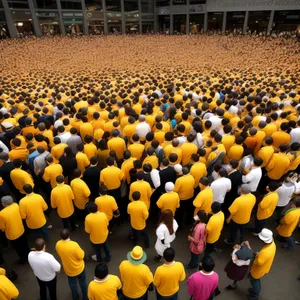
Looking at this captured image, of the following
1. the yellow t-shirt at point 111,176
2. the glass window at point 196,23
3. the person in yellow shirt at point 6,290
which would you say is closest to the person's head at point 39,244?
the person in yellow shirt at point 6,290

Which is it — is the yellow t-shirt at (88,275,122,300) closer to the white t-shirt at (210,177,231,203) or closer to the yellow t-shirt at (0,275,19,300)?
the yellow t-shirt at (0,275,19,300)

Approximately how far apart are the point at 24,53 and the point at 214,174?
905 inches

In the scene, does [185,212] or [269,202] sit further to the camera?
[185,212]

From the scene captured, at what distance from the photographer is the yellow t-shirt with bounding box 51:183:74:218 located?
4.77 m

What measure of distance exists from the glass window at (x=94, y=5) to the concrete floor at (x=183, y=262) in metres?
37.0

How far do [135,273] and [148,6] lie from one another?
45402 millimetres

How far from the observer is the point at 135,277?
11.1 ft

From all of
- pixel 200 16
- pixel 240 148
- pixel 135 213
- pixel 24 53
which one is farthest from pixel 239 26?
pixel 135 213

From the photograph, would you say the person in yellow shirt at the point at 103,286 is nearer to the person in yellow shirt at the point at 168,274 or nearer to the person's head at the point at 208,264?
the person in yellow shirt at the point at 168,274

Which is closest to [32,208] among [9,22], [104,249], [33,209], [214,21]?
[33,209]

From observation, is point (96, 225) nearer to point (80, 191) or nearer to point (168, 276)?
point (80, 191)

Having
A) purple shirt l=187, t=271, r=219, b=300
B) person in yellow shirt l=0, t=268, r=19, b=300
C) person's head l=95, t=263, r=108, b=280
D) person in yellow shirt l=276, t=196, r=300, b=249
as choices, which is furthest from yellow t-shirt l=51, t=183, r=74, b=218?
person in yellow shirt l=276, t=196, r=300, b=249

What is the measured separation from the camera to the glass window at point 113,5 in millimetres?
37206

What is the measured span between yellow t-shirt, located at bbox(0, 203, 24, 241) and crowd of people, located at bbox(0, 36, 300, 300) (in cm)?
2
